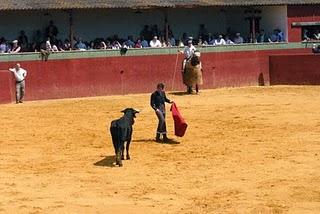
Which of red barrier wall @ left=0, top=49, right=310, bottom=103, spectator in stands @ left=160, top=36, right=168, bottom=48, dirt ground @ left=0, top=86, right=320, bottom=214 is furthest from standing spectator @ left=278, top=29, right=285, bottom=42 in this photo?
dirt ground @ left=0, top=86, right=320, bottom=214

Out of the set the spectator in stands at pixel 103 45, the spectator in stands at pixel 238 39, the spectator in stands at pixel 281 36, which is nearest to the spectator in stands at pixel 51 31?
the spectator in stands at pixel 103 45

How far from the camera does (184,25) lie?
34.8 metres

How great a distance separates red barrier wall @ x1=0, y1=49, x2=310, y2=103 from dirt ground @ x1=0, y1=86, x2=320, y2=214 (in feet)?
12.7

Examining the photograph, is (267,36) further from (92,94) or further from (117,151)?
(117,151)

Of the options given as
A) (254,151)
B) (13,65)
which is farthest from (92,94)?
(254,151)

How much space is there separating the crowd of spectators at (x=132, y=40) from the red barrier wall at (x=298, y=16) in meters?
0.56

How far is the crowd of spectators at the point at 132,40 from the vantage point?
2888cm

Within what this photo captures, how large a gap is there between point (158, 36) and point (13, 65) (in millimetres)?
8209

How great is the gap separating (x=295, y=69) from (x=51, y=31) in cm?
938

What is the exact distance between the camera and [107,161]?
14070 millimetres

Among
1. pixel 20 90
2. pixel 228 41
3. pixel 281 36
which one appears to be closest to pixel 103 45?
pixel 20 90

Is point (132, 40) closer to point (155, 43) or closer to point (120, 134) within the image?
point (155, 43)

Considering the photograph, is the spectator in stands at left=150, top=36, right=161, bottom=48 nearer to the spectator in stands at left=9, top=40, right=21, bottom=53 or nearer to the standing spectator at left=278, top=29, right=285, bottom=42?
the spectator in stands at left=9, top=40, right=21, bottom=53

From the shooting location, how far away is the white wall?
30.7m
